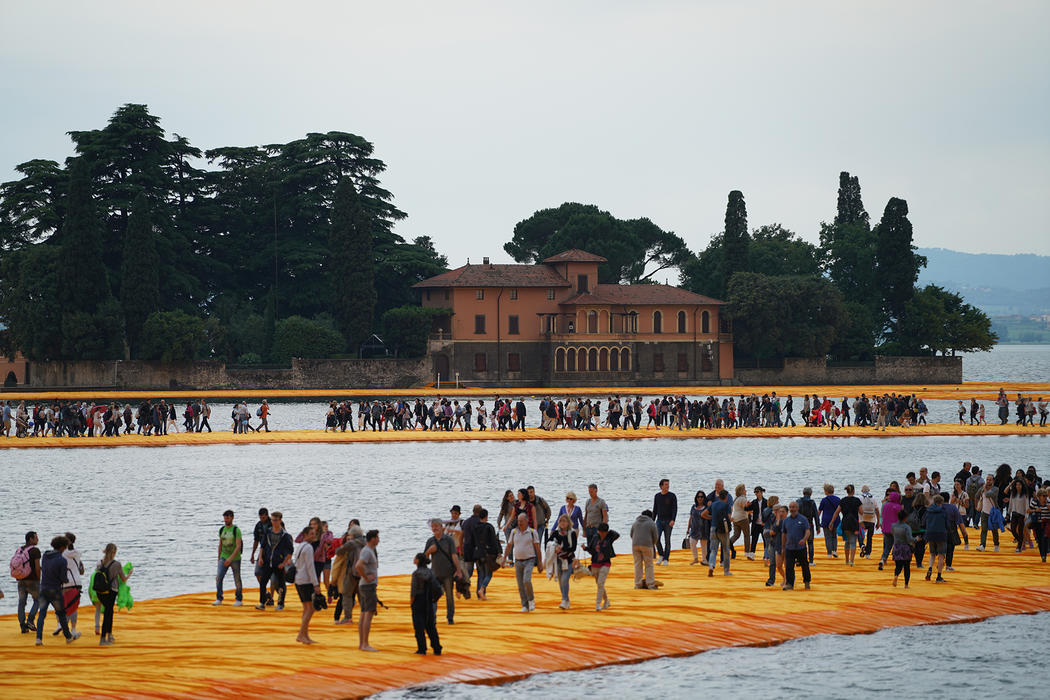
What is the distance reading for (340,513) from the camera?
3397 cm

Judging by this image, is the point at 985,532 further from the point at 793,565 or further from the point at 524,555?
the point at 524,555

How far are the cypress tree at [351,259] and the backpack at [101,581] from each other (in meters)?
75.7

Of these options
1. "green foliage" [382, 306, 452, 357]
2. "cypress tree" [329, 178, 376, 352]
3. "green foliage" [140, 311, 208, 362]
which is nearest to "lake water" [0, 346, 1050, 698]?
"green foliage" [140, 311, 208, 362]

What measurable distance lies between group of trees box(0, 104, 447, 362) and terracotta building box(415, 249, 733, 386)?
5661 millimetres

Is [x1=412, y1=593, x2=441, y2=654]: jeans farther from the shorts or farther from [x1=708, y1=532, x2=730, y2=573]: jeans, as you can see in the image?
[x1=708, y1=532, x2=730, y2=573]: jeans

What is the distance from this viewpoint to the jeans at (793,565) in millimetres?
20516

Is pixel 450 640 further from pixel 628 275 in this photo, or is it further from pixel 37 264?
pixel 628 275

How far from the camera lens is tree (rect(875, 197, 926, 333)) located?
105 meters

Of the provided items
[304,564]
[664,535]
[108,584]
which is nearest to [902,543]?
[664,535]

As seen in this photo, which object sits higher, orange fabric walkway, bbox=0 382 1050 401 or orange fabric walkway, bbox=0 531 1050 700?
orange fabric walkway, bbox=0 382 1050 401

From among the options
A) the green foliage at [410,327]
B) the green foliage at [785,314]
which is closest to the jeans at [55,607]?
the green foliage at [410,327]

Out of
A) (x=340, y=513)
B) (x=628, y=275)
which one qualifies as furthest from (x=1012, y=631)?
(x=628, y=275)

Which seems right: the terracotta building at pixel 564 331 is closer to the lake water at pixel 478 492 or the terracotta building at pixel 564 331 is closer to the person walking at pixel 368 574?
the lake water at pixel 478 492

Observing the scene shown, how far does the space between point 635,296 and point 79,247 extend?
39.6m
